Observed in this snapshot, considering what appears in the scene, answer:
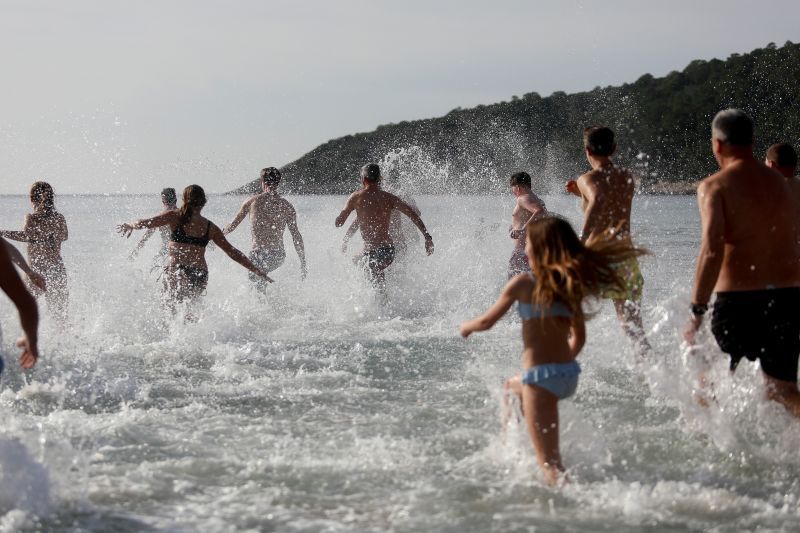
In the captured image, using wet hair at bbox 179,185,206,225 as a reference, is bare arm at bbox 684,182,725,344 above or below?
below

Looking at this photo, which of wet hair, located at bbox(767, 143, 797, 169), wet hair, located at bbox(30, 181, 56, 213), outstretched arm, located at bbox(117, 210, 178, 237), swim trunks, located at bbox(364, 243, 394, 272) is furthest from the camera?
swim trunks, located at bbox(364, 243, 394, 272)

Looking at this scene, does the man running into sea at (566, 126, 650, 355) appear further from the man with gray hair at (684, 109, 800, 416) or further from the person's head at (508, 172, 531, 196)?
the person's head at (508, 172, 531, 196)

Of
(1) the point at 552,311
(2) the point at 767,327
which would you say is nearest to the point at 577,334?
(1) the point at 552,311

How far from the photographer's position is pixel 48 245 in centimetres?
991

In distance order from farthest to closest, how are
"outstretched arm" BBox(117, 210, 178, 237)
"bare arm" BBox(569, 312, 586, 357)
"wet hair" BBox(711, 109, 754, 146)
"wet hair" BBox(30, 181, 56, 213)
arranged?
"wet hair" BBox(30, 181, 56, 213), "outstretched arm" BBox(117, 210, 178, 237), "wet hair" BBox(711, 109, 754, 146), "bare arm" BBox(569, 312, 586, 357)

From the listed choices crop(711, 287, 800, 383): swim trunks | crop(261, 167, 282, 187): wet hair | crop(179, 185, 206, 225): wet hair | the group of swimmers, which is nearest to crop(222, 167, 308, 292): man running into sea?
crop(261, 167, 282, 187): wet hair

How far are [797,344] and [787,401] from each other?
1.03 feet

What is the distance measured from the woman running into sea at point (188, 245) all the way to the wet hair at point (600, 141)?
12.7ft

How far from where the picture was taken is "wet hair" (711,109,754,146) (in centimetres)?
512

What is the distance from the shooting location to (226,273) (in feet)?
52.7

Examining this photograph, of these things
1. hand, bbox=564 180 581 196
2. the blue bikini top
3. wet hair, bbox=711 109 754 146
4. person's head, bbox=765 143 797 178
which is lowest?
the blue bikini top

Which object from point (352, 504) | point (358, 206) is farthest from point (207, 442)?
point (358, 206)

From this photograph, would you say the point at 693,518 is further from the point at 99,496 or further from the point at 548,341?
the point at 99,496

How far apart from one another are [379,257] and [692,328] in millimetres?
6959
